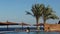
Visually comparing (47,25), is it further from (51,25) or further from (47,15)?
(47,15)

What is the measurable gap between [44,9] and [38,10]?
207 centimetres

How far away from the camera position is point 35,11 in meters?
55.9

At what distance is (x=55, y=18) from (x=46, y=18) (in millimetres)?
3573

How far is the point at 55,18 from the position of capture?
59.4 m

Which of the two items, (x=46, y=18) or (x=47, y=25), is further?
(x=46, y=18)

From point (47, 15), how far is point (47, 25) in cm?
482

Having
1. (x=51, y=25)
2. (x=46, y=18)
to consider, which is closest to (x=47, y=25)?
(x=51, y=25)

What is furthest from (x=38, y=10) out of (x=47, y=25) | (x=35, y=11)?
(x=47, y=25)

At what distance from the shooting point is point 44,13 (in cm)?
5662

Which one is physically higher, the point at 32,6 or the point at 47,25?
the point at 32,6

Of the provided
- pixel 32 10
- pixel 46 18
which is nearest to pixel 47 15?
pixel 46 18

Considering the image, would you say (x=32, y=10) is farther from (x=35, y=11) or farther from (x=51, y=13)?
(x=51, y=13)

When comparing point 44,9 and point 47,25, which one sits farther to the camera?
point 44,9

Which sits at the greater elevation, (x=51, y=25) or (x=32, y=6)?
(x=32, y=6)
